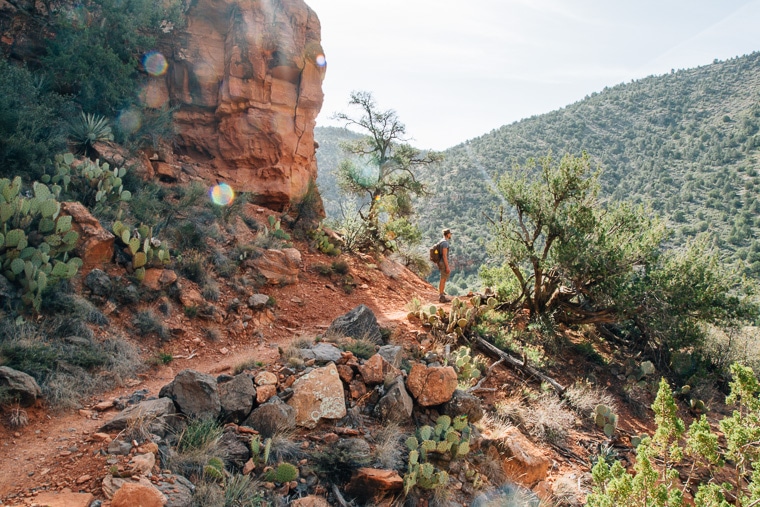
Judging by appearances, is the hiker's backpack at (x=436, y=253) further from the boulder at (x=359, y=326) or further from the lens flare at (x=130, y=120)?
the lens flare at (x=130, y=120)

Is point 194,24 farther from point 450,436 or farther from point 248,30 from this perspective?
point 450,436

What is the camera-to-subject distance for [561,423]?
7.18 meters

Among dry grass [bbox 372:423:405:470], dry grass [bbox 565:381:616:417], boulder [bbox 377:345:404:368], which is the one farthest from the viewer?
dry grass [bbox 565:381:616:417]

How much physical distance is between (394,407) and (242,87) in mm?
10602

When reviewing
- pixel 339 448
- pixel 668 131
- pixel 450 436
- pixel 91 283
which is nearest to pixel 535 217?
pixel 450 436

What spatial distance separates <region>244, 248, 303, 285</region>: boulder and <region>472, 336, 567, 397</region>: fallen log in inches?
166

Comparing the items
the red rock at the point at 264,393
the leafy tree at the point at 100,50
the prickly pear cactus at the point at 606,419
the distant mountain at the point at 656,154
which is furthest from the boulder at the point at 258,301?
the distant mountain at the point at 656,154

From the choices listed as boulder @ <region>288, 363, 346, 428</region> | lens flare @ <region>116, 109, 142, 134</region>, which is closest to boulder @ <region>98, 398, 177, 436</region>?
boulder @ <region>288, 363, 346, 428</region>

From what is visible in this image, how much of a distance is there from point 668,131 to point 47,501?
48.5 metres

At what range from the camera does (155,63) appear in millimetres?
11750

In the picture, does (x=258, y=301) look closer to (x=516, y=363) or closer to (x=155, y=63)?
(x=516, y=363)

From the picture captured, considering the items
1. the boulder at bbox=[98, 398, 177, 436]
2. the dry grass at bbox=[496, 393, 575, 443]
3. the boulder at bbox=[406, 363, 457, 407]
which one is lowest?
the dry grass at bbox=[496, 393, 575, 443]

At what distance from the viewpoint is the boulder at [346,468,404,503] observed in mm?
4023

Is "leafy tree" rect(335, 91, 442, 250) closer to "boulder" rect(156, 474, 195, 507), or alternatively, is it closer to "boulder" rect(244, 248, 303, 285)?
"boulder" rect(244, 248, 303, 285)
